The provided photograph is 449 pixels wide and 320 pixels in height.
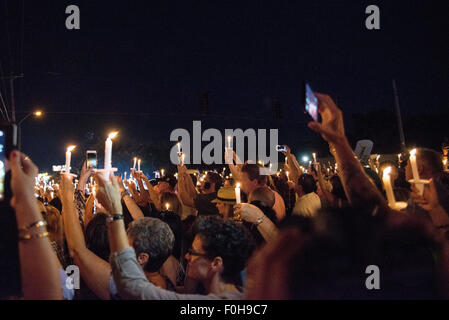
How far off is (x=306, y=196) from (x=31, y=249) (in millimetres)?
4198

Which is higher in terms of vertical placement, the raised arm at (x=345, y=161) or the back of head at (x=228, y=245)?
the raised arm at (x=345, y=161)

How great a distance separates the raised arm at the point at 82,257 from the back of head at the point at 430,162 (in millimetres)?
2784

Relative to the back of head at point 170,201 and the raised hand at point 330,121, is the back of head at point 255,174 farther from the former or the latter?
the raised hand at point 330,121

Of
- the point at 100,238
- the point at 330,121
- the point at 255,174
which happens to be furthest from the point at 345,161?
the point at 255,174

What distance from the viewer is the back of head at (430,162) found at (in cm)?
337

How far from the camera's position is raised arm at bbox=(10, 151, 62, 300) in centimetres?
168

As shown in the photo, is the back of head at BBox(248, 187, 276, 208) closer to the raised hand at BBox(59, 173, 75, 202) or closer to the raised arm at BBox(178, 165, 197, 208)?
the raised hand at BBox(59, 173, 75, 202)

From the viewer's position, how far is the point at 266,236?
350 cm

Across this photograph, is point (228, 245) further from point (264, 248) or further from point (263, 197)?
point (263, 197)

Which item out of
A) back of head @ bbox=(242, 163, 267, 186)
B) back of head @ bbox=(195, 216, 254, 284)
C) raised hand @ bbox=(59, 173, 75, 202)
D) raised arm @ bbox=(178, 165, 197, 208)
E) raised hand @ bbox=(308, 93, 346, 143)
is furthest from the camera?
raised arm @ bbox=(178, 165, 197, 208)

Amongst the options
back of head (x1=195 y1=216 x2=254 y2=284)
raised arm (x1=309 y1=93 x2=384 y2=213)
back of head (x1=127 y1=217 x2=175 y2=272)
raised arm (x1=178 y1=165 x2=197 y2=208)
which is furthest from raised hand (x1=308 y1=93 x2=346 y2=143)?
raised arm (x1=178 y1=165 x2=197 y2=208)

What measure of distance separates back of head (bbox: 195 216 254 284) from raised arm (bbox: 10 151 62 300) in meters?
0.92

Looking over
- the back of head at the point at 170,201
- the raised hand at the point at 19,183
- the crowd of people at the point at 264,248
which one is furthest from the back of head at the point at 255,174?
the raised hand at the point at 19,183
